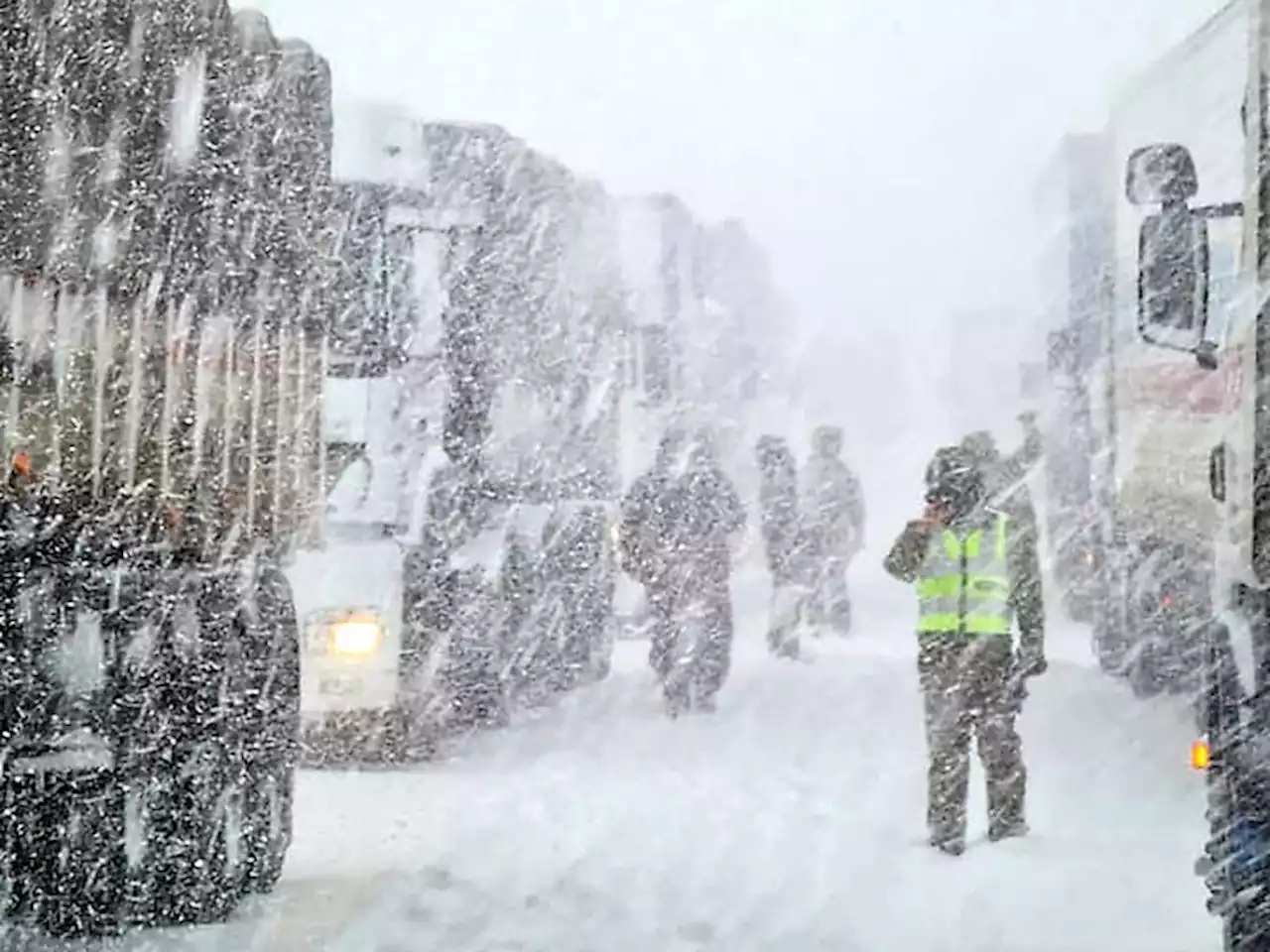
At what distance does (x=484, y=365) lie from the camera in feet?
45.1

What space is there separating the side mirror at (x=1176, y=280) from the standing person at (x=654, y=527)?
26.6 ft

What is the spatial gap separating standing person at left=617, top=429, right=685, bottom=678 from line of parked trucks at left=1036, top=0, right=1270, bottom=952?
109 inches

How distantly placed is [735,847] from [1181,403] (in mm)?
3831

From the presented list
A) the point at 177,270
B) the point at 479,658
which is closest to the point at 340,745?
the point at 479,658

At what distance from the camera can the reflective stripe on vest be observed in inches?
347

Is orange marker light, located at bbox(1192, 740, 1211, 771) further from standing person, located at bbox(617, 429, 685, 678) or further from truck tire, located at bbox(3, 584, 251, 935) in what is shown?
standing person, located at bbox(617, 429, 685, 678)

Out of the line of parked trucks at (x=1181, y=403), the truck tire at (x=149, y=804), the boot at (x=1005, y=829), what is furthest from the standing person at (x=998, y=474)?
the truck tire at (x=149, y=804)

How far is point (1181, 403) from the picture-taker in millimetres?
11383

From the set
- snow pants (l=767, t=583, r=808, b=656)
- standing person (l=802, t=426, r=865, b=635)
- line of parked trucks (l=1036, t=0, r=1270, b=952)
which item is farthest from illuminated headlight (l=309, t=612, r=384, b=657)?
snow pants (l=767, t=583, r=808, b=656)

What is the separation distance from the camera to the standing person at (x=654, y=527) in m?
13.7

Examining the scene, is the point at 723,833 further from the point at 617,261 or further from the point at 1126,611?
the point at 617,261

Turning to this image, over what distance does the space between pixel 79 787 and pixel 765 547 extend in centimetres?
1063

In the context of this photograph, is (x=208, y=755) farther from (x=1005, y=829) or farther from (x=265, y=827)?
(x=1005, y=829)

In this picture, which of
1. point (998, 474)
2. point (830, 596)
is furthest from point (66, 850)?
point (830, 596)
